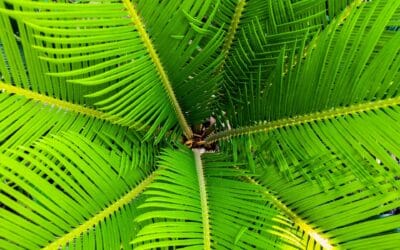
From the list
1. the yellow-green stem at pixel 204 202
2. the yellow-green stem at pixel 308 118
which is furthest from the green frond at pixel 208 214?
the yellow-green stem at pixel 308 118

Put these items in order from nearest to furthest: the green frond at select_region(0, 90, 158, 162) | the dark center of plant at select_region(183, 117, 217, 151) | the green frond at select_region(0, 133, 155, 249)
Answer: the green frond at select_region(0, 133, 155, 249)
the green frond at select_region(0, 90, 158, 162)
the dark center of plant at select_region(183, 117, 217, 151)

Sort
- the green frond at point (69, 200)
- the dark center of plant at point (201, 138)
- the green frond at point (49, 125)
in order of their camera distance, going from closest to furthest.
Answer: the green frond at point (69, 200) < the green frond at point (49, 125) < the dark center of plant at point (201, 138)

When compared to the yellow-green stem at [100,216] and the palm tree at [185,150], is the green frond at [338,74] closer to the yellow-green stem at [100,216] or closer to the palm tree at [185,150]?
the palm tree at [185,150]

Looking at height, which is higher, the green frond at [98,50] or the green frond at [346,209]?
the green frond at [98,50]

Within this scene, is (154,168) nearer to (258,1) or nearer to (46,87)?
(46,87)

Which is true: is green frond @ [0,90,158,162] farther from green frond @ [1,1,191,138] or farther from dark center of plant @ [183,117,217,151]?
dark center of plant @ [183,117,217,151]

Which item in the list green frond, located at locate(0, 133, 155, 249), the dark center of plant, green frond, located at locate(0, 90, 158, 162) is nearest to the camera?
green frond, located at locate(0, 133, 155, 249)

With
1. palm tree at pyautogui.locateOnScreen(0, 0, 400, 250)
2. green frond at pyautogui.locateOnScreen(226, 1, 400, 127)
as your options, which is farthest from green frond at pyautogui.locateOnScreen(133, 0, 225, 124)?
green frond at pyautogui.locateOnScreen(226, 1, 400, 127)
